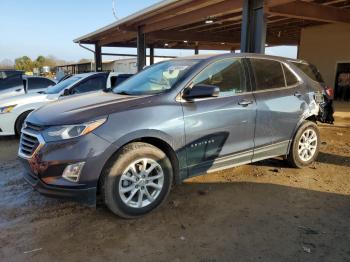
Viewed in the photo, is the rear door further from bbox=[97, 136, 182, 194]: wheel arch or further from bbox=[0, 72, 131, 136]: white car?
bbox=[0, 72, 131, 136]: white car

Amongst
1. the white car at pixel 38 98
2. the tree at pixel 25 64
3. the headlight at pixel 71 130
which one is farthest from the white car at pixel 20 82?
the tree at pixel 25 64

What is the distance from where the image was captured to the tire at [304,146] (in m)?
5.24

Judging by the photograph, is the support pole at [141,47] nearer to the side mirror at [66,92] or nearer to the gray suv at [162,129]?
the side mirror at [66,92]

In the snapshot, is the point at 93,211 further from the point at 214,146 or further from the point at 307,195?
the point at 307,195

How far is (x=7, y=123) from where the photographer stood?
7758 mm

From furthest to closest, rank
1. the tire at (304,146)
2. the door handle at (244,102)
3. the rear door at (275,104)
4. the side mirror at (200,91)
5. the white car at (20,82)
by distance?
the white car at (20,82), the tire at (304,146), the rear door at (275,104), the door handle at (244,102), the side mirror at (200,91)

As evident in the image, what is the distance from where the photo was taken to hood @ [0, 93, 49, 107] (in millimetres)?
7849

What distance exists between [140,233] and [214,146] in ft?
4.59

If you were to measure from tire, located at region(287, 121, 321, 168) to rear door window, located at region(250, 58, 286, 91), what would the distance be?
83cm

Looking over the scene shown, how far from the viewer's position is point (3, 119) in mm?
7703

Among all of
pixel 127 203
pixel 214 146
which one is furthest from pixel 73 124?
pixel 214 146

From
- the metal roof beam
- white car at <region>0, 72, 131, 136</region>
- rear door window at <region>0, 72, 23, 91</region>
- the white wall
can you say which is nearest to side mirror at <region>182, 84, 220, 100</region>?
white car at <region>0, 72, 131, 136</region>

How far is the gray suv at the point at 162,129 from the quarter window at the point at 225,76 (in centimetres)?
1

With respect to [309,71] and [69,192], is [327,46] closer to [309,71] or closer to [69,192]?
[309,71]
